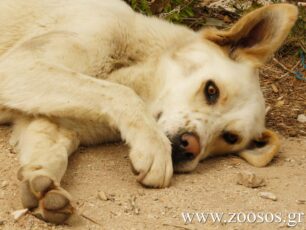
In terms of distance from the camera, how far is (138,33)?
4074 mm

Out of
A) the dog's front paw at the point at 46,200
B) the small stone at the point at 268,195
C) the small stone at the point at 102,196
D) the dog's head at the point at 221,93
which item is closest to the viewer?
the dog's front paw at the point at 46,200

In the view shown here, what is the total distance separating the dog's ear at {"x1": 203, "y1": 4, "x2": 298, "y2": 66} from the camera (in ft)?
12.9

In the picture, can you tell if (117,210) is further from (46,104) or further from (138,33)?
(138,33)

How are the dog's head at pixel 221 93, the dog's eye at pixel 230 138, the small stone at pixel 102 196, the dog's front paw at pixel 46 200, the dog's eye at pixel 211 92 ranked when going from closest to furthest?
1. the dog's front paw at pixel 46 200
2. the small stone at pixel 102 196
3. the dog's head at pixel 221 93
4. the dog's eye at pixel 211 92
5. the dog's eye at pixel 230 138

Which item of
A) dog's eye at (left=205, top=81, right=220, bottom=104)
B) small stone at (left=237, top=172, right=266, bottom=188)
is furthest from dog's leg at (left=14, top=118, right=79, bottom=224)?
small stone at (left=237, top=172, right=266, bottom=188)

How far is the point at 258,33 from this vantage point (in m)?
4.10

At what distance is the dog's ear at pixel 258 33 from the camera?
393 cm

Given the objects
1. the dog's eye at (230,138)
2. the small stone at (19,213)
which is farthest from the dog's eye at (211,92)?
the small stone at (19,213)

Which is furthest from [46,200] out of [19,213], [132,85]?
[132,85]

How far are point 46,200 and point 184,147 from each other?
1056 millimetres

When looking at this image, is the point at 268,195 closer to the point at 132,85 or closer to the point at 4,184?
the point at 132,85

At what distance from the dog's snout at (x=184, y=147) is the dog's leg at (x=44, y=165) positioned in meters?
0.63

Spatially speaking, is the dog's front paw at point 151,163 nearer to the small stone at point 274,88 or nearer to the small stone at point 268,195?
the small stone at point 268,195

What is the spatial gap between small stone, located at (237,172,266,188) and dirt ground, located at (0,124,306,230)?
0.12 ft
